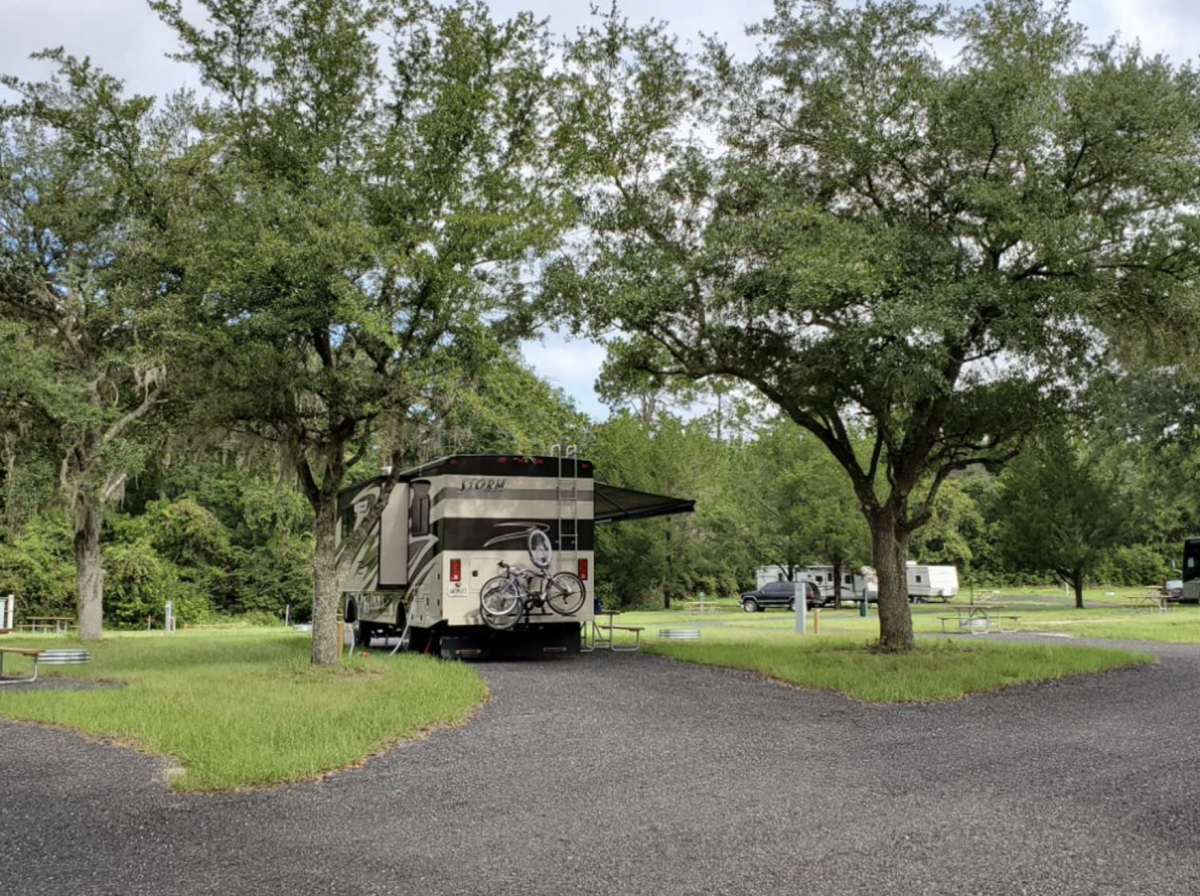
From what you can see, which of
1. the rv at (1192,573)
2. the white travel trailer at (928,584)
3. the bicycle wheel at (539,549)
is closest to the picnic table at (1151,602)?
the rv at (1192,573)

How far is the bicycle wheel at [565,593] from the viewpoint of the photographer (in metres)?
15.0

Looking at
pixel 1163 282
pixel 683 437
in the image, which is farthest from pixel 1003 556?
pixel 1163 282

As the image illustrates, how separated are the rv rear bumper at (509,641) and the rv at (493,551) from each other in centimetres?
2

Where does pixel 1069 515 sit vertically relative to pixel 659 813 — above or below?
above

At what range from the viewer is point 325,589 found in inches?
518

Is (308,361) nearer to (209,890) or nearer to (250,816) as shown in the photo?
(250,816)

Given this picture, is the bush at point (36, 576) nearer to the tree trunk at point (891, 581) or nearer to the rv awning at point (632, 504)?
the rv awning at point (632, 504)

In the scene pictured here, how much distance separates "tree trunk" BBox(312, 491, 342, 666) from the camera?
514 inches

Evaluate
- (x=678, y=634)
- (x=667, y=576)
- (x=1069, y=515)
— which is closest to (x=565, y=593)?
(x=678, y=634)

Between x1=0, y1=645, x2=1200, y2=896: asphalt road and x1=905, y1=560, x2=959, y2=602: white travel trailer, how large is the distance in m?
37.3

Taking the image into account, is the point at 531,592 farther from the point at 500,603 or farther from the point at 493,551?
the point at 493,551

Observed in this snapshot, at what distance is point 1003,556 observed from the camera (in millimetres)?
41969

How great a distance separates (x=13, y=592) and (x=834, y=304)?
32.0m

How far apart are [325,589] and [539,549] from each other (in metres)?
3.16
